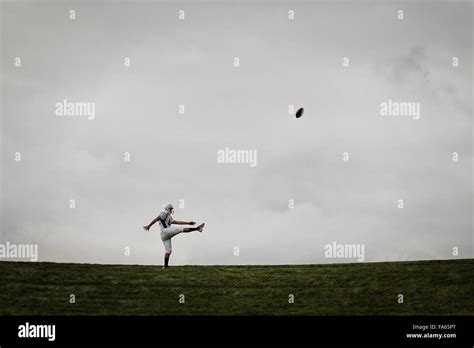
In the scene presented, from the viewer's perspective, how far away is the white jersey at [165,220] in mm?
27797

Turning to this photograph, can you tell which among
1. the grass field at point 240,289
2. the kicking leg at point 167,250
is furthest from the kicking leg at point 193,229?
the grass field at point 240,289

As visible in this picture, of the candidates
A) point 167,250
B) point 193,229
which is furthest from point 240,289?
point 167,250

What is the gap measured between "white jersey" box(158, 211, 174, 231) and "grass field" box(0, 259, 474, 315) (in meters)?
1.79

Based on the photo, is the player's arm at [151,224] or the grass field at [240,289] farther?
the player's arm at [151,224]

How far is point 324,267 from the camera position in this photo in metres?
29.5

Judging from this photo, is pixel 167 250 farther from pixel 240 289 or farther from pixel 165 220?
pixel 240 289

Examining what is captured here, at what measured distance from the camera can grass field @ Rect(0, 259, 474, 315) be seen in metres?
24.7

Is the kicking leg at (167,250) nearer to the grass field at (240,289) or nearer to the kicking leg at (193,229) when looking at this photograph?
the grass field at (240,289)

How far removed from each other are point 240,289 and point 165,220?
152 inches

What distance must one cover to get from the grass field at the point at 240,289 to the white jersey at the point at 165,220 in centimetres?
179
